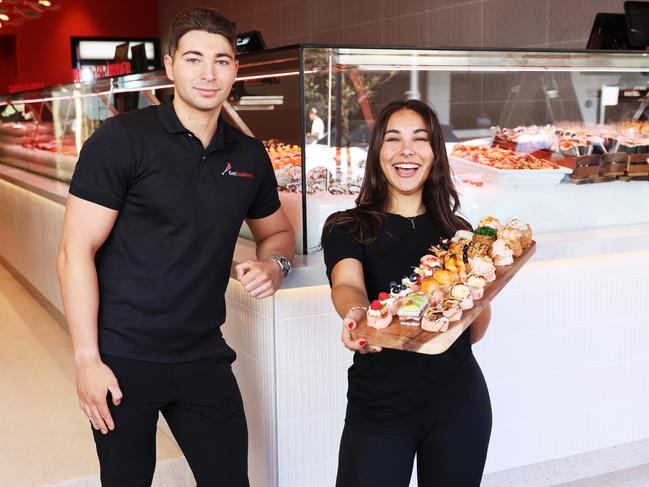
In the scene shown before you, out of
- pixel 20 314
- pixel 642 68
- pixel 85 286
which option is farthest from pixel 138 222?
pixel 20 314

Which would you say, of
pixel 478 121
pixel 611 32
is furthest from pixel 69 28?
pixel 478 121

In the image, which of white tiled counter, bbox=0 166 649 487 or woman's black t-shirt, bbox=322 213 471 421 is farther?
white tiled counter, bbox=0 166 649 487

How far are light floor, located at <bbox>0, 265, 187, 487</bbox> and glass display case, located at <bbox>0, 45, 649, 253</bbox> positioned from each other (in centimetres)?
105

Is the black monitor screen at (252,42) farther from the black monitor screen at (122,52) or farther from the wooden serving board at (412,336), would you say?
the wooden serving board at (412,336)

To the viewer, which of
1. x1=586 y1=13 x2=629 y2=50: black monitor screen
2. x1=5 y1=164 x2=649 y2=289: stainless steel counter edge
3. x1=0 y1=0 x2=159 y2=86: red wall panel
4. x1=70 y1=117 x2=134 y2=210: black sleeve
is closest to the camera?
x1=70 y1=117 x2=134 y2=210: black sleeve

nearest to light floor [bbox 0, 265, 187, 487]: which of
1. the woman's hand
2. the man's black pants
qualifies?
the man's black pants

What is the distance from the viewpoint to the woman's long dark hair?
76.7 inches

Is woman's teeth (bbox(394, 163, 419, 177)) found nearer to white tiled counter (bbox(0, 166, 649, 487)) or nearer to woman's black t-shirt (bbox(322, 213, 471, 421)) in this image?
woman's black t-shirt (bbox(322, 213, 471, 421))

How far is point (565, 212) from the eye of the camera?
3.24 m

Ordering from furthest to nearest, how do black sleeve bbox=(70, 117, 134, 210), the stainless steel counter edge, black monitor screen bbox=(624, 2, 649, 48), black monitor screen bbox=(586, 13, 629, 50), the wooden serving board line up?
1. black monitor screen bbox=(586, 13, 629, 50)
2. black monitor screen bbox=(624, 2, 649, 48)
3. the stainless steel counter edge
4. black sleeve bbox=(70, 117, 134, 210)
5. the wooden serving board

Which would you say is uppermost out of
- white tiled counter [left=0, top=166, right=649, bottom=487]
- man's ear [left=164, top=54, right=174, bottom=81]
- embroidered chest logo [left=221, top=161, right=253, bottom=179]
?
man's ear [left=164, top=54, right=174, bottom=81]

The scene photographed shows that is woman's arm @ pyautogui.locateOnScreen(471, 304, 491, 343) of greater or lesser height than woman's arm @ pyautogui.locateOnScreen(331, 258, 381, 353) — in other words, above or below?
below

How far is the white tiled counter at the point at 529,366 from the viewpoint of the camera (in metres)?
2.65

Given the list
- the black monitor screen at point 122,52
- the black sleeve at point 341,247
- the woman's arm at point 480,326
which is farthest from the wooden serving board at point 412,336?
the black monitor screen at point 122,52
